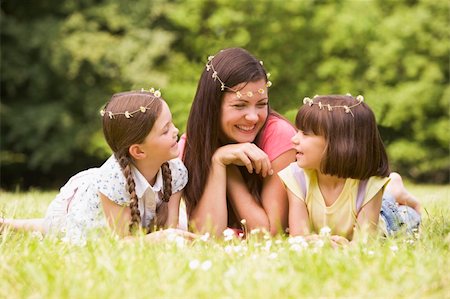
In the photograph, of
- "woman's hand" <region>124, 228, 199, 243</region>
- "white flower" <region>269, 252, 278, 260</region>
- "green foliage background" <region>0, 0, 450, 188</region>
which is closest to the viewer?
"white flower" <region>269, 252, 278, 260</region>

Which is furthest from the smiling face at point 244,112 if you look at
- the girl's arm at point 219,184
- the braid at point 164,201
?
the braid at point 164,201

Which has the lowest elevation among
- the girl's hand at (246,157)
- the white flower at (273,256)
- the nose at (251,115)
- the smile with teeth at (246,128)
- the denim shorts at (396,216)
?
the denim shorts at (396,216)

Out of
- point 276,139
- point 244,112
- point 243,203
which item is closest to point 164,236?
point 243,203

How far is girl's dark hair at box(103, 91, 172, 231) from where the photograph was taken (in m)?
3.74

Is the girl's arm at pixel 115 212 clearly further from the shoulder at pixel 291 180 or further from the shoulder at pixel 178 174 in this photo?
the shoulder at pixel 291 180

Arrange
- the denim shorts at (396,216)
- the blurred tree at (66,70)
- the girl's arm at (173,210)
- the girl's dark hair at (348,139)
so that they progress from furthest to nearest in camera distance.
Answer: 1. the blurred tree at (66,70)
2. the denim shorts at (396,216)
3. the girl's arm at (173,210)
4. the girl's dark hair at (348,139)

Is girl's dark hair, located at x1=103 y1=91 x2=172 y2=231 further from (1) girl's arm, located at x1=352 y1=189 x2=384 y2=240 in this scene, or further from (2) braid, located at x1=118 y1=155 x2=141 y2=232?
(1) girl's arm, located at x1=352 y1=189 x2=384 y2=240

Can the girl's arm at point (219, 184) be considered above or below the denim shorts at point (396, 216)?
above

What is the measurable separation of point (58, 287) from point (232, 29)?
16857mm

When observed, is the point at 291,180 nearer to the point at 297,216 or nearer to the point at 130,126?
the point at 297,216

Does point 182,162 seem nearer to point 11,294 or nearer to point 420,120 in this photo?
point 11,294

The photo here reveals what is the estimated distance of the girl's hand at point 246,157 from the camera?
3.85 metres

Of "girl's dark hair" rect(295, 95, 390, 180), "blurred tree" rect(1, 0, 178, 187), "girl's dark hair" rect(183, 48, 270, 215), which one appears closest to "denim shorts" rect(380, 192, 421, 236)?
"girl's dark hair" rect(295, 95, 390, 180)

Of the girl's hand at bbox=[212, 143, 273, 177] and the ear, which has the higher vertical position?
the ear
